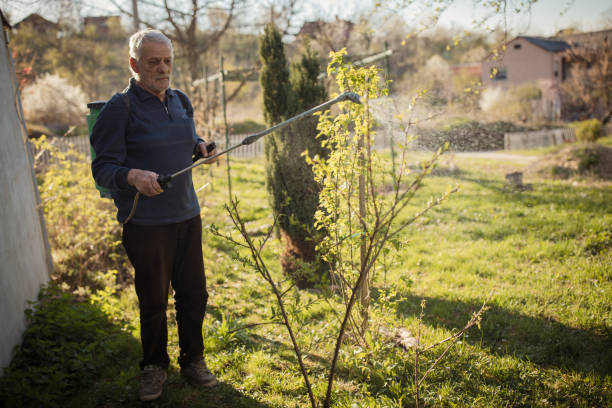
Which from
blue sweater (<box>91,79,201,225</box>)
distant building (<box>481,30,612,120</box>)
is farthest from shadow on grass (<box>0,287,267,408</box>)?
distant building (<box>481,30,612,120</box>)

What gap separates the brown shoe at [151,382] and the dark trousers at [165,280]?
4 centimetres

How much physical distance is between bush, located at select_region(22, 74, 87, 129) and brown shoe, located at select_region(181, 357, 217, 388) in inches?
884

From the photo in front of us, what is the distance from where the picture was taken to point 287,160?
14.8 ft

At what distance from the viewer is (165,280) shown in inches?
103

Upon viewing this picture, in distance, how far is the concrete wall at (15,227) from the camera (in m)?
3.02

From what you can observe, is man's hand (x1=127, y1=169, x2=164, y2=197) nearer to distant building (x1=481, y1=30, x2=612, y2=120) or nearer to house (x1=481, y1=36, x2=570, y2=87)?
distant building (x1=481, y1=30, x2=612, y2=120)

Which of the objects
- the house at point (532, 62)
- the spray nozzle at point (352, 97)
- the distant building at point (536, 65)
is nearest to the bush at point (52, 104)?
the spray nozzle at point (352, 97)

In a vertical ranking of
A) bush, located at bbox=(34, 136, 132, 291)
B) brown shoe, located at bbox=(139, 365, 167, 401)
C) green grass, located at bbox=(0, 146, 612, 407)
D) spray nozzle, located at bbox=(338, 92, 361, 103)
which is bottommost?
green grass, located at bbox=(0, 146, 612, 407)

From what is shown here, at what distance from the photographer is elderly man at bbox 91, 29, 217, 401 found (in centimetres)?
230

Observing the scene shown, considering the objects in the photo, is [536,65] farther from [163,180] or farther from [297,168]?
[163,180]

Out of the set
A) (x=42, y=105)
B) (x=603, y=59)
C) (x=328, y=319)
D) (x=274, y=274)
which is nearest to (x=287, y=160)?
(x=274, y=274)

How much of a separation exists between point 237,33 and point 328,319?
18.4 meters

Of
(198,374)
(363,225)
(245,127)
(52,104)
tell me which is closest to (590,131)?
(245,127)

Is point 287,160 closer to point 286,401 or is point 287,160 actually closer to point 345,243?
point 345,243
